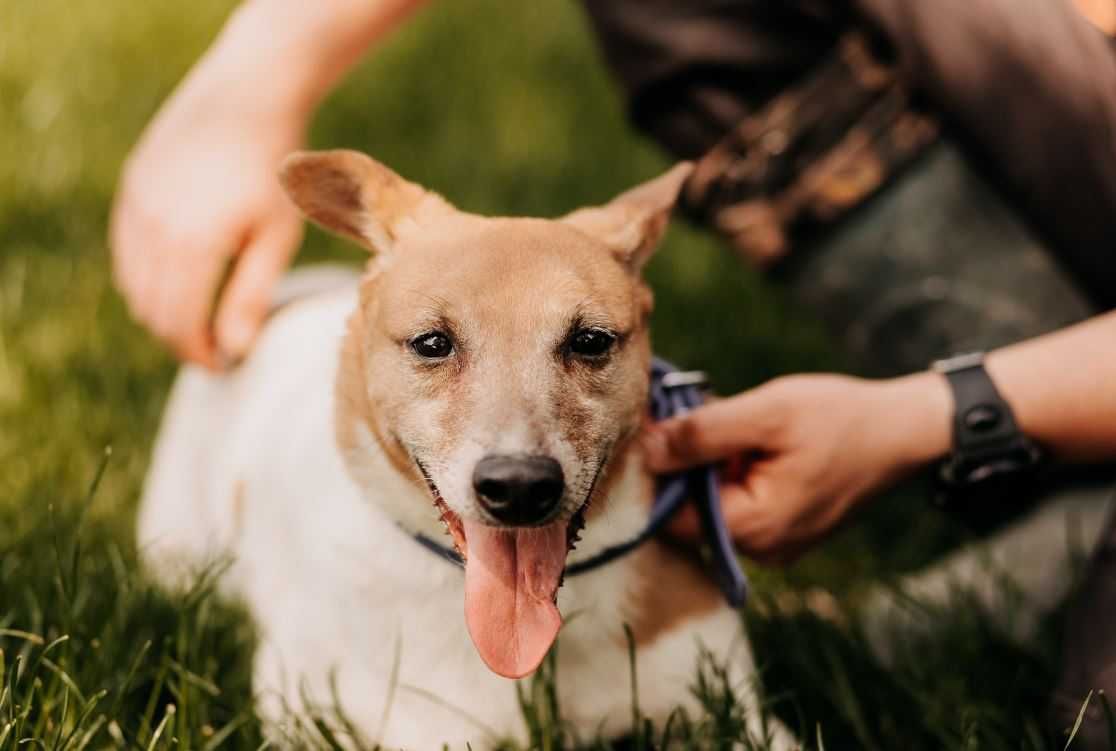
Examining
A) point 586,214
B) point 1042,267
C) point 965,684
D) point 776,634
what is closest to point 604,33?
point 586,214

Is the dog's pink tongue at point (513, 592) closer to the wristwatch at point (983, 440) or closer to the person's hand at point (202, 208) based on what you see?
the wristwatch at point (983, 440)

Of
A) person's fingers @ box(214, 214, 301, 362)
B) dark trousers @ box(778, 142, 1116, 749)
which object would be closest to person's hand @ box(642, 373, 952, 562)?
dark trousers @ box(778, 142, 1116, 749)

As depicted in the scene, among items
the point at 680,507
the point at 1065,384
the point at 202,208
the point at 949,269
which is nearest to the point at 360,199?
the point at 202,208

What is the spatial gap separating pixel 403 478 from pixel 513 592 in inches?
13.6

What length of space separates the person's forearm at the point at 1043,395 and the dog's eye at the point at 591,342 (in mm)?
647

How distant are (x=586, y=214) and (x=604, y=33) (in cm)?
110

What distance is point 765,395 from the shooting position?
235 cm

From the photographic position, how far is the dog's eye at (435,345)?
2123mm

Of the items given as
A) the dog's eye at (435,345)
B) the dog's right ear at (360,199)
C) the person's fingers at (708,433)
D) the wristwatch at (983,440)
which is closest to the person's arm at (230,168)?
the dog's right ear at (360,199)

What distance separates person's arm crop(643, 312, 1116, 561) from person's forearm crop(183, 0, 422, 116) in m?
1.23

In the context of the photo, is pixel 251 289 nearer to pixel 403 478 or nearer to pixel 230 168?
pixel 230 168

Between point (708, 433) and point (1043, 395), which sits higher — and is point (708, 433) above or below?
below

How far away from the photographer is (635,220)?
2.35 m

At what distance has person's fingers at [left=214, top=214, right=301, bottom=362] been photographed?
2803mm
